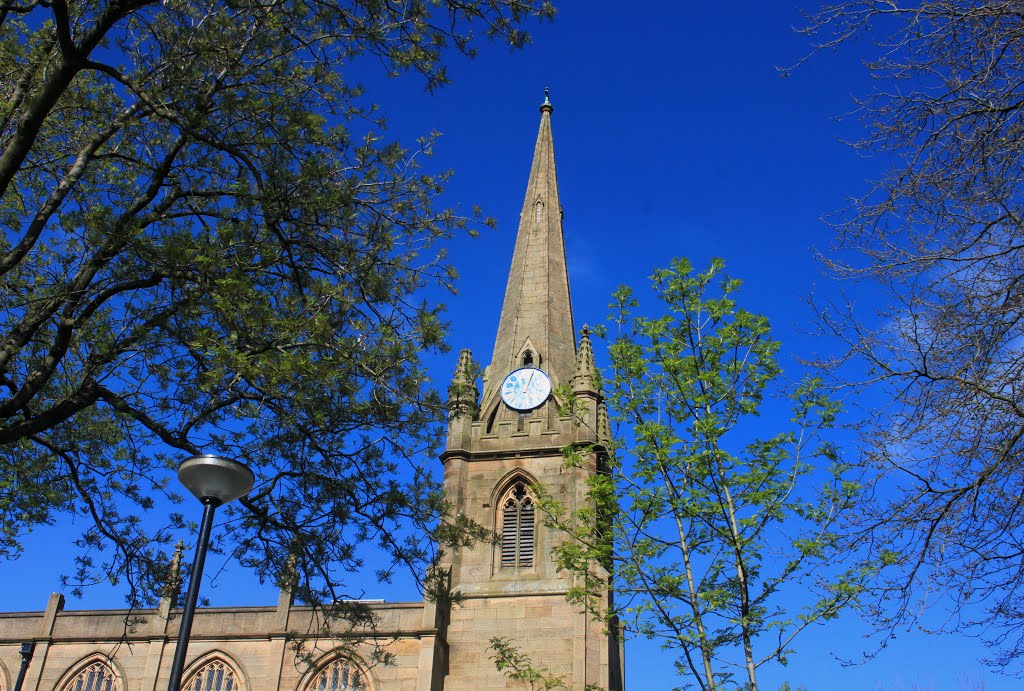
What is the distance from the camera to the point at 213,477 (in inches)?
350

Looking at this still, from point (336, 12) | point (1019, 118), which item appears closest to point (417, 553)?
point (336, 12)

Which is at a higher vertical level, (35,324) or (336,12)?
(336,12)

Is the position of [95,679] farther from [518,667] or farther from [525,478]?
[525,478]

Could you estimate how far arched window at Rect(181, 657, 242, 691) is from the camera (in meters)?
25.4

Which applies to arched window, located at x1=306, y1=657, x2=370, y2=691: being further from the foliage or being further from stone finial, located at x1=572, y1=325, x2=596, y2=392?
stone finial, located at x1=572, y1=325, x2=596, y2=392

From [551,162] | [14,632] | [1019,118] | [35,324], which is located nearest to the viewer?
[1019,118]

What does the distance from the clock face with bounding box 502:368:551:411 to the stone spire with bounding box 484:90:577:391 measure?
0.35 m

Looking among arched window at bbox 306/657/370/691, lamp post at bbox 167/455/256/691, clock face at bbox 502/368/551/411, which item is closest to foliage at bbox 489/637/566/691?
arched window at bbox 306/657/370/691

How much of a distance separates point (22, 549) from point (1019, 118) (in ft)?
43.7

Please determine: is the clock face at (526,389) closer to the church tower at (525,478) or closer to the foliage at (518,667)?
the church tower at (525,478)

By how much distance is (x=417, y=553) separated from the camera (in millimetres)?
12500

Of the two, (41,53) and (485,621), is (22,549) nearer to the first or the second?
(41,53)

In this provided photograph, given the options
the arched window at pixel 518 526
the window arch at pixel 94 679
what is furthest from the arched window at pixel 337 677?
the window arch at pixel 94 679

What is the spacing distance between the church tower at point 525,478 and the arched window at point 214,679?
223 inches
